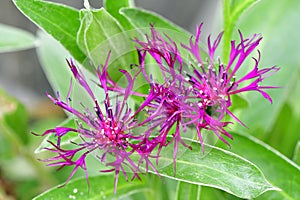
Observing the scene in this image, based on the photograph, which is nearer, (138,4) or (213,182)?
(213,182)

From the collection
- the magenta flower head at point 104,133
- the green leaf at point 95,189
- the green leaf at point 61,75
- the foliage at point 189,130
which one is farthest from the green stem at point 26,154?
the magenta flower head at point 104,133

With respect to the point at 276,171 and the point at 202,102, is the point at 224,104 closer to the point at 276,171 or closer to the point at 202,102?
the point at 202,102

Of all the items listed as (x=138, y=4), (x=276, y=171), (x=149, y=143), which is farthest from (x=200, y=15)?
(x=149, y=143)

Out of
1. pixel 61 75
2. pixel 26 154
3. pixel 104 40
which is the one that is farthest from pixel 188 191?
pixel 26 154

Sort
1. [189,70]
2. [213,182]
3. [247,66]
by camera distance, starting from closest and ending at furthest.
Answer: [213,182], [189,70], [247,66]

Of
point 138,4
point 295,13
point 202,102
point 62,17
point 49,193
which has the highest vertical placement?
point 138,4

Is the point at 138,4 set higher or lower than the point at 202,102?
higher

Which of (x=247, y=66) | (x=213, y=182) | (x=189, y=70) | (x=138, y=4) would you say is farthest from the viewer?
(x=138, y=4)
